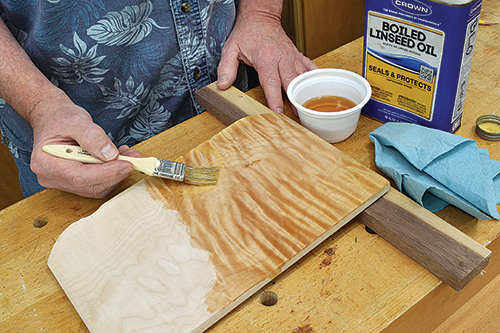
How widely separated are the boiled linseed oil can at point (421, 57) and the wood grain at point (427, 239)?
0.67 ft

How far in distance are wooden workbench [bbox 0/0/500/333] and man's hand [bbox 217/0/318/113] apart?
28 cm

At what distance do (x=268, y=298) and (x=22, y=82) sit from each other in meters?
0.67

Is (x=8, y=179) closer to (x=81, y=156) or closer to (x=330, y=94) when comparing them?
(x=81, y=156)

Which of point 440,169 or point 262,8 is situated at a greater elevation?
point 262,8

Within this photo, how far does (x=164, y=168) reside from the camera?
730mm

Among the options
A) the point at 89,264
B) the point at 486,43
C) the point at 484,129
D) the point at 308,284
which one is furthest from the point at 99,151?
the point at 486,43

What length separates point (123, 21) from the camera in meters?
0.94

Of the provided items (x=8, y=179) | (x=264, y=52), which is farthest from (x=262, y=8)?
(x=8, y=179)

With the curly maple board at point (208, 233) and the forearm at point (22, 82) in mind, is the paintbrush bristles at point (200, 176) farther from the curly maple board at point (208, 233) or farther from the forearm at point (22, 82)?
the forearm at point (22, 82)

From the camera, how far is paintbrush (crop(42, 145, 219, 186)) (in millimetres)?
727

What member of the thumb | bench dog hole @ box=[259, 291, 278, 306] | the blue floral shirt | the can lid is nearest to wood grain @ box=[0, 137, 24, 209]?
the blue floral shirt

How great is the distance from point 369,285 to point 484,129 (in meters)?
0.45

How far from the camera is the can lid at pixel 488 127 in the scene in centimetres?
80

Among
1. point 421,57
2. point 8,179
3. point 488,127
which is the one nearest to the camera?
point 421,57
